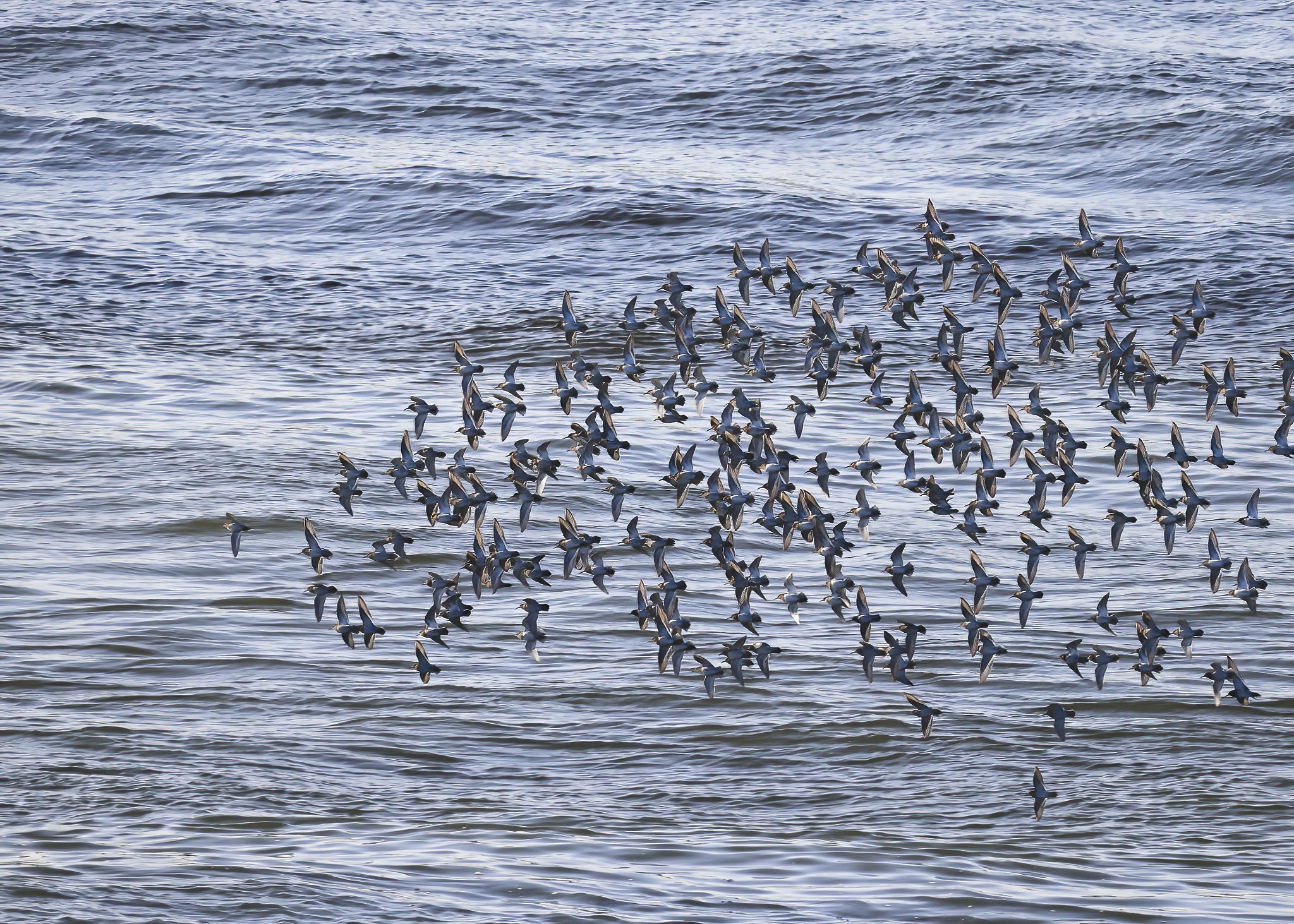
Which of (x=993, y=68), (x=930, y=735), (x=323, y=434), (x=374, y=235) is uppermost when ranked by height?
(x=993, y=68)

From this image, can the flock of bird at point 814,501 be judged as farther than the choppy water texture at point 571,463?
Yes

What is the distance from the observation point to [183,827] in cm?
1315

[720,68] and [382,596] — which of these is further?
[720,68]

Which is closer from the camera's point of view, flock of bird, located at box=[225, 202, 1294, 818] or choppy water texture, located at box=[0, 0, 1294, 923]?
choppy water texture, located at box=[0, 0, 1294, 923]

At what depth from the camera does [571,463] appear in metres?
21.9

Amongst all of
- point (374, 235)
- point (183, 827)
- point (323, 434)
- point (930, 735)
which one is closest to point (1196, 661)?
point (930, 735)

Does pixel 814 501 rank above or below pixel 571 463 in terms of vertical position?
above

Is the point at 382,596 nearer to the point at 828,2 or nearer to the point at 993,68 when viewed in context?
the point at 993,68

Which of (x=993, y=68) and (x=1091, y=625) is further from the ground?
(x=993, y=68)

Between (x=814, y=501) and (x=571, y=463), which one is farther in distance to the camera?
(x=571, y=463)

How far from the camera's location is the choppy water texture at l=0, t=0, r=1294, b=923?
510 inches

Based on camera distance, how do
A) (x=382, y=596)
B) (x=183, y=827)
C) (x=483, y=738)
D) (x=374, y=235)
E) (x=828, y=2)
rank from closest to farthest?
(x=183, y=827), (x=483, y=738), (x=382, y=596), (x=374, y=235), (x=828, y=2)

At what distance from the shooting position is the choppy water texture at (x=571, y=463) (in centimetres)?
1296

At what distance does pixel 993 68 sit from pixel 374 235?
52.4ft
